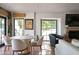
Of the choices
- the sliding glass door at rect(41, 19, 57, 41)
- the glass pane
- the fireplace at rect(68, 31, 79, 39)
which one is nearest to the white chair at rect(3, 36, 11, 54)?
the glass pane

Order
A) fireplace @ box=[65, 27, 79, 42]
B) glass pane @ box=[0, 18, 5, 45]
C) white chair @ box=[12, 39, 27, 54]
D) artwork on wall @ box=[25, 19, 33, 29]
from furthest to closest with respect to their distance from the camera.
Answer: fireplace @ box=[65, 27, 79, 42]
white chair @ box=[12, 39, 27, 54]
artwork on wall @ box=[25, 19, 33, 29]
glass pane @ box=[0, 18, 5, 45]

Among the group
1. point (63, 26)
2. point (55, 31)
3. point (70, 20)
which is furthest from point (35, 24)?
point (70, 20)

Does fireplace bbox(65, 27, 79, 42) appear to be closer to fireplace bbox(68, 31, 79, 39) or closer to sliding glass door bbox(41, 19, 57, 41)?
fireplace bbox(68, 31, 79, 39)

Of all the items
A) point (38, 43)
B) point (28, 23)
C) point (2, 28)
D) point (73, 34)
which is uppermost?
point (28, 23)

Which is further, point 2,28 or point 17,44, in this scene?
point 17,44

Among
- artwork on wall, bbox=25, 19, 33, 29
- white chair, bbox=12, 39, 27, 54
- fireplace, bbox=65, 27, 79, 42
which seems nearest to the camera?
artwork on wall, bbox=25, 19, 33, 29

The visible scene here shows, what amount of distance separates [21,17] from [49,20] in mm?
901

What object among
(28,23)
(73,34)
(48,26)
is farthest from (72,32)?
(28,23)

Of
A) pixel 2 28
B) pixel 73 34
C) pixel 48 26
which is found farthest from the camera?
pixel 73 34

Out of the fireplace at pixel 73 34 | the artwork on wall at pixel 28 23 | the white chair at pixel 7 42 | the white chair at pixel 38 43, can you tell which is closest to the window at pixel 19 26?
the artwork on wall at pixel 28 23

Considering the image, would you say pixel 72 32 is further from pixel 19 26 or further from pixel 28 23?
pixel 19 26

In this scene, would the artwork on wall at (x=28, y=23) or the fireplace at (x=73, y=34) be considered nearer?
the artwork on wall at (x=28, y=23)

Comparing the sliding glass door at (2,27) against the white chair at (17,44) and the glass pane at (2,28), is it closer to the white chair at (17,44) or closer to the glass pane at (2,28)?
the glass pane at (2,28)

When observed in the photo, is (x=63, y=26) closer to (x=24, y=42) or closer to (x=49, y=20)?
(x=49, y=20)
